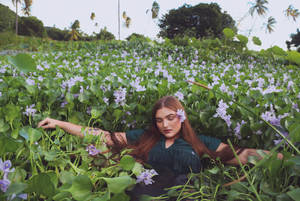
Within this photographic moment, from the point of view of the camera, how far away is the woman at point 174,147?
182 cm

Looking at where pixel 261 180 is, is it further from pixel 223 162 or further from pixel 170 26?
pixel 170 26

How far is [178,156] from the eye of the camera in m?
1.83

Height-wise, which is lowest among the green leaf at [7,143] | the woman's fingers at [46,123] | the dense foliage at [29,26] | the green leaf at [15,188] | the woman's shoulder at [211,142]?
the woman's shoulder at [211,142]

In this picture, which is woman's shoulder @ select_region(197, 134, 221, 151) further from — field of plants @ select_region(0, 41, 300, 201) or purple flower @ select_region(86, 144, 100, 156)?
purple flower @ select_region(86, 144, 100, 156)

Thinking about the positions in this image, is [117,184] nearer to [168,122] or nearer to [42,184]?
[42,184]

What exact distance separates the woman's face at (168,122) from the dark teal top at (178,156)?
0.08m

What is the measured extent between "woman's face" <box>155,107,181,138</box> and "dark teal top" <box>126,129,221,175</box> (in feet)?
0.26

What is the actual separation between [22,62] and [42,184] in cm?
49

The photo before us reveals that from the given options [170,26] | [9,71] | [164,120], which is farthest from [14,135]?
[170,26]

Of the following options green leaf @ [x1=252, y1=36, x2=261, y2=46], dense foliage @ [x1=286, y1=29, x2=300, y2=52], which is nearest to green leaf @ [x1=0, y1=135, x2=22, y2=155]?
green leaf @ [x1=252, y1=36, x2=261, y2=46]

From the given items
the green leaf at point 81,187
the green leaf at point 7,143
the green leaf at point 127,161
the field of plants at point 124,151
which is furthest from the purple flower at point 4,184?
the green leaf at point 127,161

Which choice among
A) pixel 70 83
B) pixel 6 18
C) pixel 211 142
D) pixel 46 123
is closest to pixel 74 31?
pixel 6 18

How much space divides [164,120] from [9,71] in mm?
2816

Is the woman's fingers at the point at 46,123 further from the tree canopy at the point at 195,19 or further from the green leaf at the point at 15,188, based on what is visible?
the tree canopy at the point at 195,19
